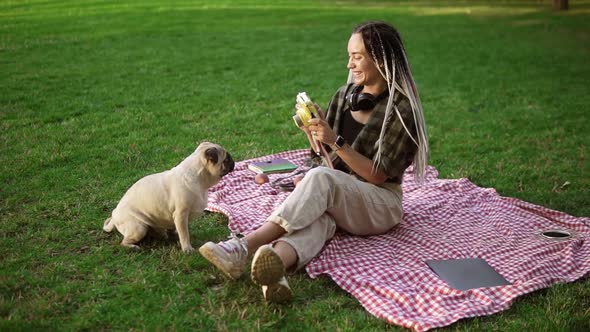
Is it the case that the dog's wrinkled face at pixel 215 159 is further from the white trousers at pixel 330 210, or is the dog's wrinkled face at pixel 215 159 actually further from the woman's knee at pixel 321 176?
the woman's knee at pixel 321 176

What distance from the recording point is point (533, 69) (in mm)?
14094

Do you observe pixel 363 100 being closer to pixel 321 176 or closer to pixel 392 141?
pixel 392 141

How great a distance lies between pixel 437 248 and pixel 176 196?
2362mm

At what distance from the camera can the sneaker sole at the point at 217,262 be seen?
4.58 meters

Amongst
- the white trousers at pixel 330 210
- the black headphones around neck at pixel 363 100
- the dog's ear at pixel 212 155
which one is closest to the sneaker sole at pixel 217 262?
the white trousers at pixel 330 210

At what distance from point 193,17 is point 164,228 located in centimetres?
1680

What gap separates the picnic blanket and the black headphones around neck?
1161mm

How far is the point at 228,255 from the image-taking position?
4.67 m

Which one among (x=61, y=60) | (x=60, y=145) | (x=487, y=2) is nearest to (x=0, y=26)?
(x=61, y=60)

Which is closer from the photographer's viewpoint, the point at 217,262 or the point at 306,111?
the point at 217,262

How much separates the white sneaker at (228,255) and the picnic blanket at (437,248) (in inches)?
24.8

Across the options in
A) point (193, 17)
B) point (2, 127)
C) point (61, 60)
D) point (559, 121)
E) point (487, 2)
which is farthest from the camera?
point (487, 2)

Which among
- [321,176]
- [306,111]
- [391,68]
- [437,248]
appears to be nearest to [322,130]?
[306,111]

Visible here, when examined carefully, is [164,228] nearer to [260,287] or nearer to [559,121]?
[260,287]
